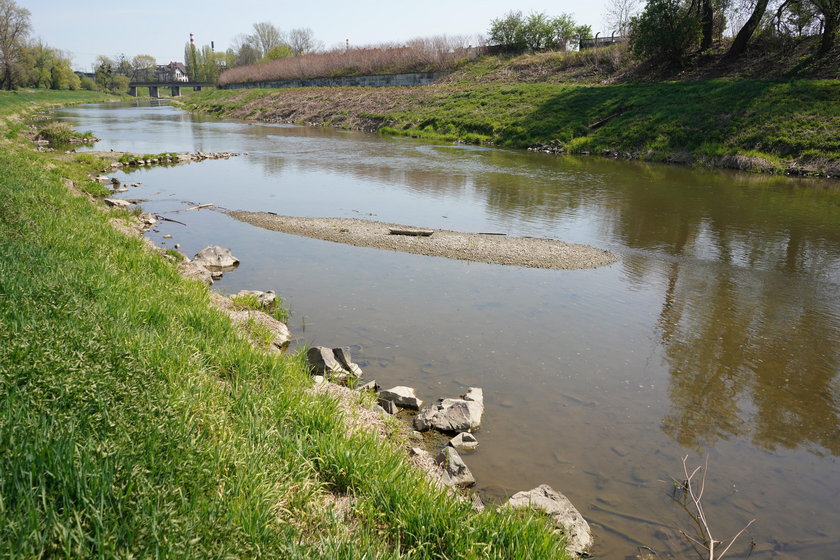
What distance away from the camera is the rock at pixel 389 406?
6.46m

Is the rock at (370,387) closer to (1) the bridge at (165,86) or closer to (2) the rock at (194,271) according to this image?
(2) the rock at (194,271)

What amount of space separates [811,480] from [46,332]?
7.26 meters

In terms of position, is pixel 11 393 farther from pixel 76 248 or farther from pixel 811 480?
pixel 811 480

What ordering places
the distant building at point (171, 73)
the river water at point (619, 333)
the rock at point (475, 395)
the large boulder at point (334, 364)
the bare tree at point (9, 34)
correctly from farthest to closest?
1. the distant building at point (171, 73)
2. the bare tree at point (9, 34)
3. the large boulder at point (334, 364)
4. the rock at point (475, 395)
5. the river water at point (619, 333)

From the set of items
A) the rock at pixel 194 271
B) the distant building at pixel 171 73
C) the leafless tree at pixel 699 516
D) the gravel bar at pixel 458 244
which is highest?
the distant building at pixel 171 73

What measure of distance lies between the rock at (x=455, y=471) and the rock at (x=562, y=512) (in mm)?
517

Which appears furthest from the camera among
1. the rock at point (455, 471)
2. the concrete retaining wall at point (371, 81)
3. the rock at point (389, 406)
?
the concrete retaining wall at point (371, 81)

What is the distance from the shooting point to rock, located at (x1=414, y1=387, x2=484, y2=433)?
20.3ft

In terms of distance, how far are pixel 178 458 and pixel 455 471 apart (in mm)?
2666

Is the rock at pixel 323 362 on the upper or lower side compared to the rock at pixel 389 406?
upper

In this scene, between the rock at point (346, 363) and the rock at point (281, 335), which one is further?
the rock at point (281, 335)

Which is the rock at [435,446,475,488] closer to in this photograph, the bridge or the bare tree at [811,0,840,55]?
the bare tree at [811,0,840,55]

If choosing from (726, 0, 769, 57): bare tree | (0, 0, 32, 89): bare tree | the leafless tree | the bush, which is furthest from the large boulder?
(0, 0, 32, 89): bare tree

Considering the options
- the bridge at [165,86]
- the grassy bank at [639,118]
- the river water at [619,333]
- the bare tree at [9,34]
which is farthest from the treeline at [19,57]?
the river water at [619,333]
